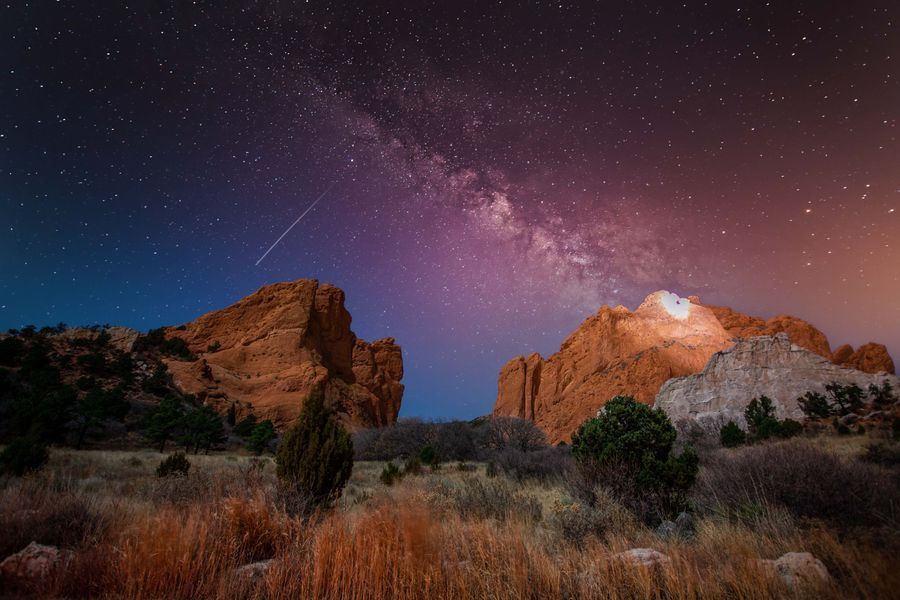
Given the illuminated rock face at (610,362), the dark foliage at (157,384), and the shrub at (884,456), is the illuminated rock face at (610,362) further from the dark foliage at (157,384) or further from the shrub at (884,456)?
the dark foliage at (157,384)

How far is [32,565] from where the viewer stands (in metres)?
3.69

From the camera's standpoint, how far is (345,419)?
5322 centimetres

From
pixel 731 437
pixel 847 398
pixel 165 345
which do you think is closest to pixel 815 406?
pixel 847 398

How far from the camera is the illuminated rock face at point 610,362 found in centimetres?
5812

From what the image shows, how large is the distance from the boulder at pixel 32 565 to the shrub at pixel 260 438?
3166cm

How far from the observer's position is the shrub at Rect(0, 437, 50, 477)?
10.3 metres

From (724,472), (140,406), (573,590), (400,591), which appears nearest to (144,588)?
(400,591)

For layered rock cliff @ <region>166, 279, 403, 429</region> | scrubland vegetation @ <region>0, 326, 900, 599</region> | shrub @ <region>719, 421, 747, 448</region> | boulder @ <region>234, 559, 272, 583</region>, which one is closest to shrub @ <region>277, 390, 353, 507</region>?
scrubland vegetation @ <region>0, 326, 900, 599</region>

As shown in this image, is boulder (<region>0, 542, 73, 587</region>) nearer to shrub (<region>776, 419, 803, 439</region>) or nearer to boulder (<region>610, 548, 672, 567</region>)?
boulder (<region>610, 548, 672, 567</region>)

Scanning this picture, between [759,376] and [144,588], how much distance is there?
55.3m

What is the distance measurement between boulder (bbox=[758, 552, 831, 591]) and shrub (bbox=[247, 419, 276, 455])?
35525mm

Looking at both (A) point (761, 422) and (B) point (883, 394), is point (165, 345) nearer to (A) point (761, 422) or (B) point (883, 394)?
(A) point (761, 422)

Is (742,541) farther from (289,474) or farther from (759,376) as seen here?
(759,376)

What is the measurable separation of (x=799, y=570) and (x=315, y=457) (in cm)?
787
